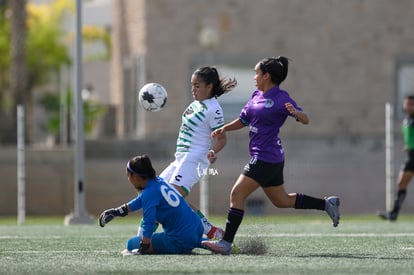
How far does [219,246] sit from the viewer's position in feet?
36.3

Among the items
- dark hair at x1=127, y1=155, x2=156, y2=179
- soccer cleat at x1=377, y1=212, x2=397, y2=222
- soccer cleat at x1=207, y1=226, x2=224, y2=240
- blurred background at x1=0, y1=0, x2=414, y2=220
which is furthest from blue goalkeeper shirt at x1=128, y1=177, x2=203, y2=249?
blurred background at x1=0, y1=0, x2=414, y2=220

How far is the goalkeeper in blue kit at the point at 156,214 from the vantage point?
35.7 feet

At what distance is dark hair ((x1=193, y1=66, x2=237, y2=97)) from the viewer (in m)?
12.0

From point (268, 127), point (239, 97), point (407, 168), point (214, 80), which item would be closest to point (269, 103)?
point (268, 127)

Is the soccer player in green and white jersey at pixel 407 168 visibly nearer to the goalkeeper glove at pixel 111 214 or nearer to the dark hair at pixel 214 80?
the dark hair at pixel 214 80

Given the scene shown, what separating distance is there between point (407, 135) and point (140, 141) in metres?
10.4

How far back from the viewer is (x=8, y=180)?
91.8ft

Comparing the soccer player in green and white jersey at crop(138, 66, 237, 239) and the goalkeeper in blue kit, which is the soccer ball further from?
the goalkeeper in blue kit

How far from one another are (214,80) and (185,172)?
0.92 m

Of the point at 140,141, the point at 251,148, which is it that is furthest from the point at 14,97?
the point at 251,148

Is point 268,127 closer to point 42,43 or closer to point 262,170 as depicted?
point 262,170

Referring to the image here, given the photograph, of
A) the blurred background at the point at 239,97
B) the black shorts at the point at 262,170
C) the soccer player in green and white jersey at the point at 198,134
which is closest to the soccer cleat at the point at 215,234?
the soccer player in green and white jersey at the point at 198,134

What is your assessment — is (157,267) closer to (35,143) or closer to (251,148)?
(251,148)

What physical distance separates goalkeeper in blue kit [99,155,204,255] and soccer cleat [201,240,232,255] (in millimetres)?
135
